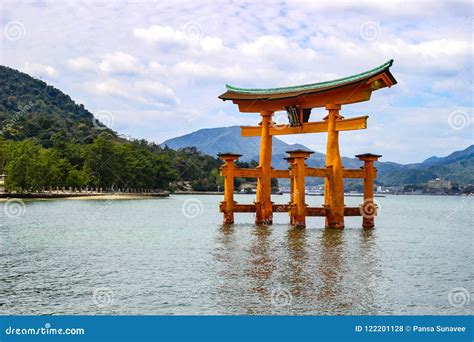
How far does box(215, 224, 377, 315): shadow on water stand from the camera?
1405 cm

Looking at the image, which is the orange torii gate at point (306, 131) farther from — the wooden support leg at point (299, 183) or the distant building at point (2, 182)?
the distant building at point (2, 182)

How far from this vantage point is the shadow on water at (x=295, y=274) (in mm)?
14047

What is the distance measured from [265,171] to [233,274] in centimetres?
1787

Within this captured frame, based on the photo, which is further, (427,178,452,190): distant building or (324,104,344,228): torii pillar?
(427,178,452,190): distant building

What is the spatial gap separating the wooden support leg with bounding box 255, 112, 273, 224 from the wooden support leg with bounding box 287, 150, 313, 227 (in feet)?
9.53

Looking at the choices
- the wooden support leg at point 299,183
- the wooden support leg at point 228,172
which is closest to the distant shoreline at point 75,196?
the wooden support leg at point 228,172

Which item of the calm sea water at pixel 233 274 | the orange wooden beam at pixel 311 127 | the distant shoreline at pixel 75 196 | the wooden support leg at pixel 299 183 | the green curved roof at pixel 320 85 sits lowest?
the calm sea water at pixel 233 274

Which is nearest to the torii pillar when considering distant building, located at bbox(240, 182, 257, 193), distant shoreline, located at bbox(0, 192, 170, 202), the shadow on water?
the shadow on water

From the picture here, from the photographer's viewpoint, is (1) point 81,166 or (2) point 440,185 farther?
(2) point 440,185

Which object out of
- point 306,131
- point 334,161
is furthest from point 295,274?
point 306,131

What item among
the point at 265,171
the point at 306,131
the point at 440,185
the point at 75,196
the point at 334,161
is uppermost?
the point at 306,131

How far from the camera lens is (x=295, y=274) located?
60.0 ft

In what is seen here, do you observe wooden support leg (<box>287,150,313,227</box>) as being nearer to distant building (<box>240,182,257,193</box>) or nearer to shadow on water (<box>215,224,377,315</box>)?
shadow on water (<box>215,224,377,315</box>)

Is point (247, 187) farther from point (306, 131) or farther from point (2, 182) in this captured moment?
point (306, 131)
